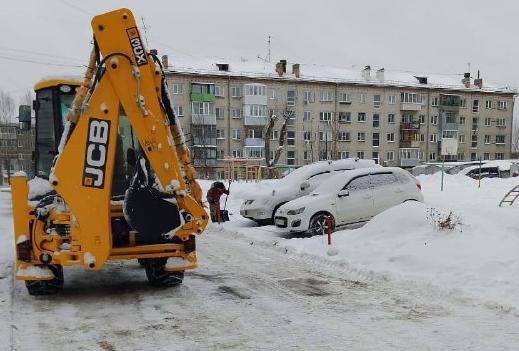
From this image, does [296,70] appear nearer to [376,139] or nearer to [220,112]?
[220,112]

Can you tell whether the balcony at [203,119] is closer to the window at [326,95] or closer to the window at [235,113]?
the window at [235,113]

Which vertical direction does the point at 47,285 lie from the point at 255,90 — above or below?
below

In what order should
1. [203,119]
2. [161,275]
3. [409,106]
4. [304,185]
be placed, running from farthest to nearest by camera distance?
[409,106] < [203,119] < [304,185] < [161,275]

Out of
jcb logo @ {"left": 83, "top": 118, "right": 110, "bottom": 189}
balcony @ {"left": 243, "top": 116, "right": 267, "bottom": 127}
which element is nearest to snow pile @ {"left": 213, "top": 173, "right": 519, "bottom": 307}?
jcb logo @ {"left": 83, "top": 118, "right": 110, "bottom": 189}

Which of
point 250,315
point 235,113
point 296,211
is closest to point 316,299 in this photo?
point 250,315

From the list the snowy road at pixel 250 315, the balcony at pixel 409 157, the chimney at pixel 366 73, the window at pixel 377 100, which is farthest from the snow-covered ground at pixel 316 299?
the chimney at pixel 366 73

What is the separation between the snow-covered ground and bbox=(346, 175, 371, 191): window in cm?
183

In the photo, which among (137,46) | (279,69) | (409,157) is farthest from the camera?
(409,157)

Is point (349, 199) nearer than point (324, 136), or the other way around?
point (349, 199)

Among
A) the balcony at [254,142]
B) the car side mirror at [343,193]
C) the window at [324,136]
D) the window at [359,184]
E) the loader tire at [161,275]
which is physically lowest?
the loader tire at [161,275]

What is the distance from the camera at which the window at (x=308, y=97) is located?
196 ft

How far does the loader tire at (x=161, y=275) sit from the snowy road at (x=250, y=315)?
16 cm

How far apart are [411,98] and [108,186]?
62340mm

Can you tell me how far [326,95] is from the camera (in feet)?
199
